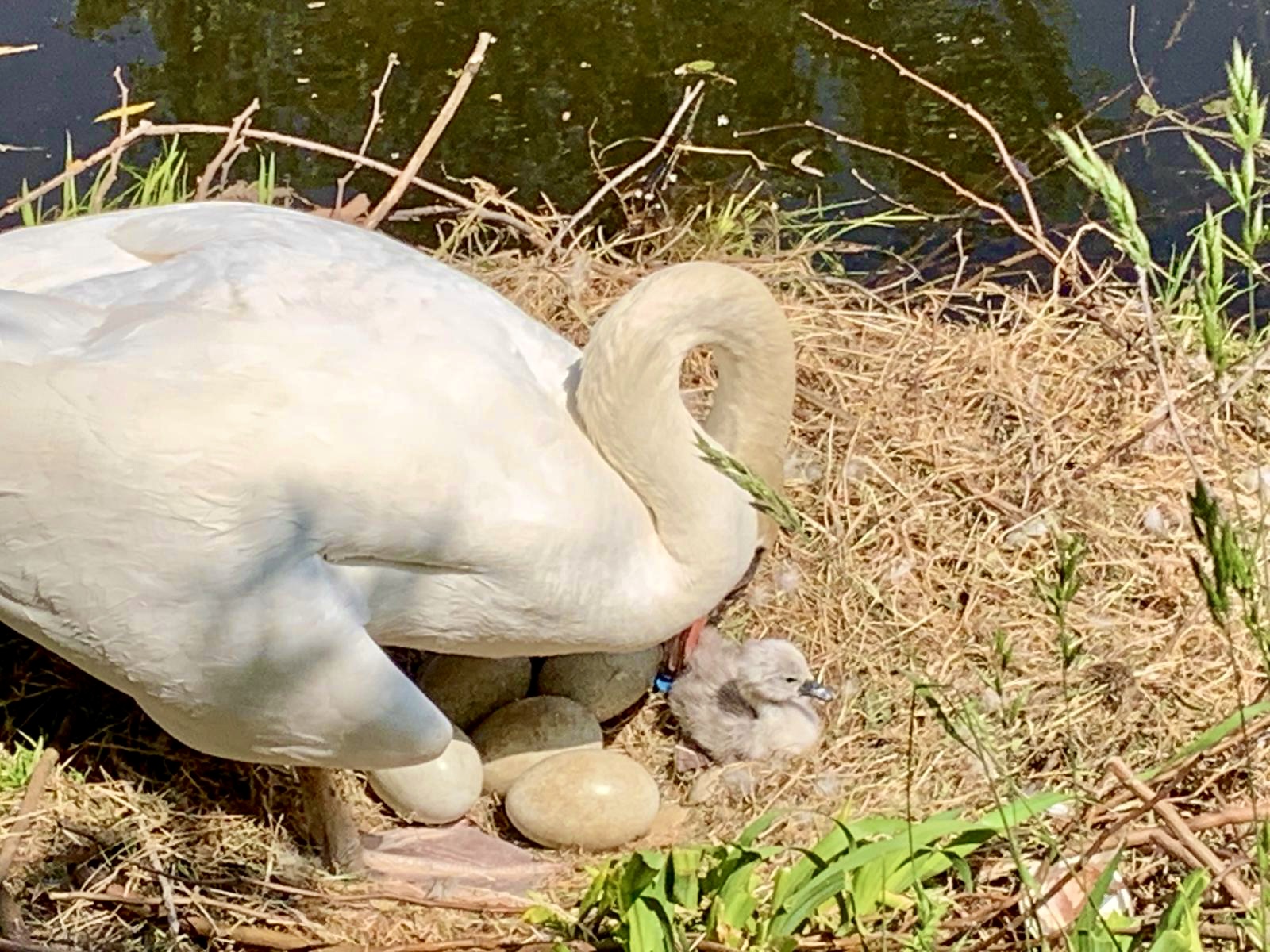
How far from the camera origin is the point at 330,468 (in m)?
2.56

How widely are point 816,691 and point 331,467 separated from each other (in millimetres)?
1205

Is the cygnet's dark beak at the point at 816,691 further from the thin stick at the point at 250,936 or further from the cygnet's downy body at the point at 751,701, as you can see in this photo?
the thin stick at the point at 250,936

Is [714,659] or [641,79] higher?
[641,79]

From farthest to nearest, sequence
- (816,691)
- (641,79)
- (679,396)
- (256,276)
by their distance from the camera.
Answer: (641,79) < (816,691) < (679,396) < (256,276)

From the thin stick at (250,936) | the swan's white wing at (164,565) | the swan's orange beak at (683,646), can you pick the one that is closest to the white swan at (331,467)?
the swan's white wing at (164,565)

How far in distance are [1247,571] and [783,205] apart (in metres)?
3.85

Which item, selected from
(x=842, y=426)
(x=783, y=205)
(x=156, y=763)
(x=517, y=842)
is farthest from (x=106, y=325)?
(x=783, y=205)

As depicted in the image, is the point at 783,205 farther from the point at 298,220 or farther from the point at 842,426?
the point at 298,220

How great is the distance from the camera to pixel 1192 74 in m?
5.39

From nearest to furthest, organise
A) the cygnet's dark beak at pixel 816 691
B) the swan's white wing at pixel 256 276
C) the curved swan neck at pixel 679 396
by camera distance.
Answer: the swan's white wing at pixel 256 276, the curved swan neck at pixel 679 396, the cygnet's dark beak at pixel 816 691

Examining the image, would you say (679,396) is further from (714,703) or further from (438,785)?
(438,785)

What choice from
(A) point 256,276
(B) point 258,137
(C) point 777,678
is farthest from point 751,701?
(B) point 258,137

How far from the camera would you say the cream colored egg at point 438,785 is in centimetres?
325

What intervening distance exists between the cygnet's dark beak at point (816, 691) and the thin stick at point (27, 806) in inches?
55.6
